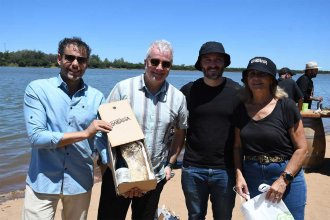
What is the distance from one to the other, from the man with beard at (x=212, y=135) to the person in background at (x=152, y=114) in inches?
8.7

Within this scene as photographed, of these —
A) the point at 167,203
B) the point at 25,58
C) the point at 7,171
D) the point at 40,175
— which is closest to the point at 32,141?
the point at 40,175

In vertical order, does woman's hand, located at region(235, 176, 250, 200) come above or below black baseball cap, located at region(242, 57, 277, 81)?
below

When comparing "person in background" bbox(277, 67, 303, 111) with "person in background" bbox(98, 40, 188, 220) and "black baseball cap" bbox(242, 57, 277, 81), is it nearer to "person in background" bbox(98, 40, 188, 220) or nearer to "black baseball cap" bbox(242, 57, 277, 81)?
"black baseball cap" bbox(242, 57, 277, 81)

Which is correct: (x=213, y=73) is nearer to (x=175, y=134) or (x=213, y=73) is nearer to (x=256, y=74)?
(x=256, y=74)

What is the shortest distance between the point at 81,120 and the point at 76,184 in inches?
20.2

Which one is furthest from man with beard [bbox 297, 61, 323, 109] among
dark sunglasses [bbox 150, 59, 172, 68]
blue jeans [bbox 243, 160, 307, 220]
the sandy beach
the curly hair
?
the curly hair

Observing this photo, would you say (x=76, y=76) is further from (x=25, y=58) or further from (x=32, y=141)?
(x=25, y=58)

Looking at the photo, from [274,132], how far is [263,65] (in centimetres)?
56

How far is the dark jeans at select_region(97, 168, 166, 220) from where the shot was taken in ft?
10.5

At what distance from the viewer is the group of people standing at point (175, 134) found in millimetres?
2770

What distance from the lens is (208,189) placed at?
11.6ft

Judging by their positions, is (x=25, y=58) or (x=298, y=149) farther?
(x=25, y=58)

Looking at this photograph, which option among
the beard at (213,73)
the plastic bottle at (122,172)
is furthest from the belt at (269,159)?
the plastic bottle at (122,172)

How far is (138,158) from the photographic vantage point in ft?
8.98
